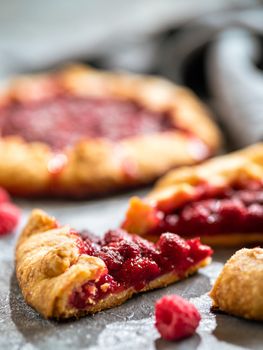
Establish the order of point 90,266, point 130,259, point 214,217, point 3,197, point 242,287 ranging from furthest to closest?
point 3,197
point 214,217
point 130,259
point 90,266
point 242,287

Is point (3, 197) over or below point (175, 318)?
below

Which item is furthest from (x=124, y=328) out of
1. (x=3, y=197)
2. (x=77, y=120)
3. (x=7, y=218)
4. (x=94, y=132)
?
(x=77, y=120)

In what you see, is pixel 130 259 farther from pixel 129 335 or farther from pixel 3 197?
pixel 3 197

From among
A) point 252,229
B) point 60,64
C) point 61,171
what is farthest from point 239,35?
point 252,229

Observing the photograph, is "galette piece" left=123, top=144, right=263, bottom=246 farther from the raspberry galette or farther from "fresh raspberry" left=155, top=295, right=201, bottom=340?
"fresh raspberry" left=155, top=295, right=201, bottom=340

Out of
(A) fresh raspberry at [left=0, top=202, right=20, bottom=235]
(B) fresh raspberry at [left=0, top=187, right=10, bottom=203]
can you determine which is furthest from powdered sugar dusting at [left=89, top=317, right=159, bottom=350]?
(B) fresh raspberry at [left=0, top=187, right=10, bottom=203]

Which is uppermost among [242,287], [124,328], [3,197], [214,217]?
[242,287]
